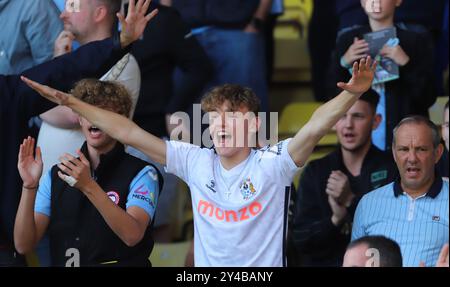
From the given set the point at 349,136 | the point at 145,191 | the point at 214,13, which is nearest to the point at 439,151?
the point at 349,136

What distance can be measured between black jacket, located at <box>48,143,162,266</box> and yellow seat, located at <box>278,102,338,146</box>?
1660 millimetres

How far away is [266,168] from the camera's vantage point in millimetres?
4871

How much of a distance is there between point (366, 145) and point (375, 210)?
468 millimetres

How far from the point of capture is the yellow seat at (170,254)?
19.7 feet

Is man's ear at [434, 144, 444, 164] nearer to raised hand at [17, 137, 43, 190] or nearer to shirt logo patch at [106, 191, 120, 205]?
shirt logo patch at [106, 191, 120, 205]

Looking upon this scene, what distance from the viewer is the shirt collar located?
5.28m

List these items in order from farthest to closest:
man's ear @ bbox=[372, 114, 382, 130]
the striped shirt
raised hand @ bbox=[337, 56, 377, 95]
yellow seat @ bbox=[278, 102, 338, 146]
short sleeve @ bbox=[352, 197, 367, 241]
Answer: yellow seat @ bbox=[278, 102, 338, 146] → man's ear @ bbox=[372, 114, 382, 130] → short sleeve @ bbox=[352, 197, 367, 241] → the striped shirt → raised hand @ bbox=[337, 56, 377, 95]

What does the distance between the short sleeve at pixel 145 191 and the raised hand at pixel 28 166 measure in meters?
0.40

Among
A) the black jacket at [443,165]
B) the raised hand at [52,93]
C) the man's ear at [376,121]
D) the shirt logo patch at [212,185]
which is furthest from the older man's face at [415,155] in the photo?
the raised hand at [52,93]

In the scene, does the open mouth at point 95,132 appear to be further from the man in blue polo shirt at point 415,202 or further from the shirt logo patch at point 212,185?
the man in blue polo shirt at point 415,202

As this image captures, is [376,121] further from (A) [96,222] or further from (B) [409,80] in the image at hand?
(A) [96,222]

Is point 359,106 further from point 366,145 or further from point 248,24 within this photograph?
point 248,24

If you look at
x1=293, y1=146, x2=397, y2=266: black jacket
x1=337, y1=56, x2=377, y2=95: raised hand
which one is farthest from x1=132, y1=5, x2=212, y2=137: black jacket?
x1=337, y1=56, x2=377, y2=95: raised hand
